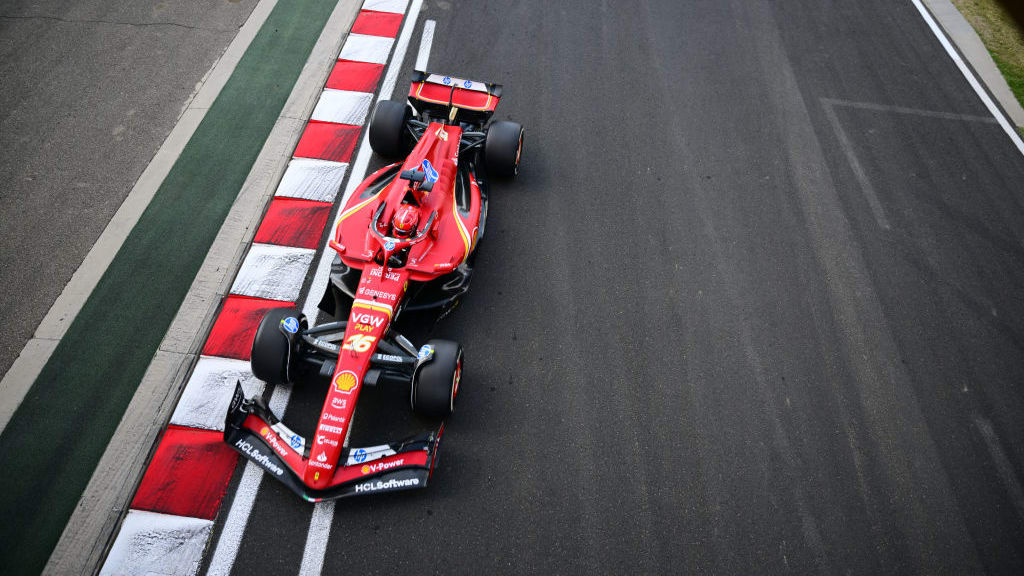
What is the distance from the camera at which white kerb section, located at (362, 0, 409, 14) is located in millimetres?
7914

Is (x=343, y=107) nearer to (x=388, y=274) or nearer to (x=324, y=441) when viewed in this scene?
(x=388, y=274)

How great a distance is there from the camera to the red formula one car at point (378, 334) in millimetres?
3959

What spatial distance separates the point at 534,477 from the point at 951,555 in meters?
2.97

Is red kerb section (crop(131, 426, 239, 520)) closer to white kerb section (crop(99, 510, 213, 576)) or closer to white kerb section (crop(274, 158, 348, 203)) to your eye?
white kerb section (crop(99, 510, 213, 576))

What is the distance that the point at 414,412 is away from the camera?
4480 mm

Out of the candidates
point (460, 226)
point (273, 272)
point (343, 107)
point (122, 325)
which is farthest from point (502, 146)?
point (122, 325)

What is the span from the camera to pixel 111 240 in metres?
5.41

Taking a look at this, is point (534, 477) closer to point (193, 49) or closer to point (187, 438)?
point (187, 438)

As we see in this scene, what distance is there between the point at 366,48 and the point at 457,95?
220 cm

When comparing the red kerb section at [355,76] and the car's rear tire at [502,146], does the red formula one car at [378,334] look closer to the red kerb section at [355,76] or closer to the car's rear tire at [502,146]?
the car's rear tire at [502,146]

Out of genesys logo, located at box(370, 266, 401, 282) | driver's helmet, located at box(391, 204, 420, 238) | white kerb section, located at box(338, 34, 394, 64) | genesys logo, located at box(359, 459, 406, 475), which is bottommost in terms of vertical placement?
genesys logo, located at box(359, 459, 406, 475)

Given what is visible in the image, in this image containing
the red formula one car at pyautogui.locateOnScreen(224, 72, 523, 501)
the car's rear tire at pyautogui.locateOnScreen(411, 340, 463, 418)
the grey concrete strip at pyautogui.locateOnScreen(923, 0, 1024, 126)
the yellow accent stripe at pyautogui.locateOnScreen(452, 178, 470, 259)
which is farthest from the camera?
the grey concrete strip at pyautogui.locateOnScreen(923, 0, 1024, 126)

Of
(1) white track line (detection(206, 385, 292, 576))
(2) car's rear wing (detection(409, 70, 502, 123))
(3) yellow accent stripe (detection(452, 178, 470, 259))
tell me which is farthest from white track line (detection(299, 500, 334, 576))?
(2) car's rear wing (detection(409, 70, 502, 123))

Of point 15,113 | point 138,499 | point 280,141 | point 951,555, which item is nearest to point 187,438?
point 138,499
